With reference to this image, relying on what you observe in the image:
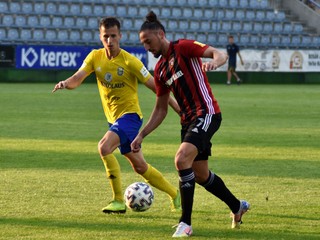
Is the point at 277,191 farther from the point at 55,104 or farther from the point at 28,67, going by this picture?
the point at 28,67

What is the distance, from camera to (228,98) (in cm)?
2966

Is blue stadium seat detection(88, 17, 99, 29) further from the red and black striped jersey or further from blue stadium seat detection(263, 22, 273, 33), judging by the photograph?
the red and black striped jersey

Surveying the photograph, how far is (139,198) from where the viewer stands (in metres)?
8.86

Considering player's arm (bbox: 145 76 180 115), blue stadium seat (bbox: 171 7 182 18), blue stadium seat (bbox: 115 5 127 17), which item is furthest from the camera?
blue stadium seat (bbox: 171 7 182 18)

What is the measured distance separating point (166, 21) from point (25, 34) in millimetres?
7104

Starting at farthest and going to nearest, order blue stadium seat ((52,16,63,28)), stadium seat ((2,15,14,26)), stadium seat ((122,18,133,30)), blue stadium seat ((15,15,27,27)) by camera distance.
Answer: stadium seat ((122,18,133,30))
blue stadium seat ((52,16,63,28))
blue stadium seat ((15,15,27,27))
stadium seat ((2,15,14,26))

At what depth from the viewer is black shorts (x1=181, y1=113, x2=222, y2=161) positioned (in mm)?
7688

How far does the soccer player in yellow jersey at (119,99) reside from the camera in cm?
914

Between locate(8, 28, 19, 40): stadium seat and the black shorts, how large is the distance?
31.5 m

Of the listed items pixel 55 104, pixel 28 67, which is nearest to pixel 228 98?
pixel 55 104

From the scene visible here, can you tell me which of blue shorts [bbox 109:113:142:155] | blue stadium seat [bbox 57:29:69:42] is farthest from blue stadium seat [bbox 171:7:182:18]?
blue shorts [bbox 109:113:142:155]

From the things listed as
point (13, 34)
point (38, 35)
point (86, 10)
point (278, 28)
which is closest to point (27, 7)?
point (38, 35)

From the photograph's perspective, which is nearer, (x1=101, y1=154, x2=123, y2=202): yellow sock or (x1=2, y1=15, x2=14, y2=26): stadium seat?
(x1=101, y1=154, x2=123, y2=202): yellow sock

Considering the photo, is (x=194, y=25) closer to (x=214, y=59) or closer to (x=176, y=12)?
(x=176, y=12)
